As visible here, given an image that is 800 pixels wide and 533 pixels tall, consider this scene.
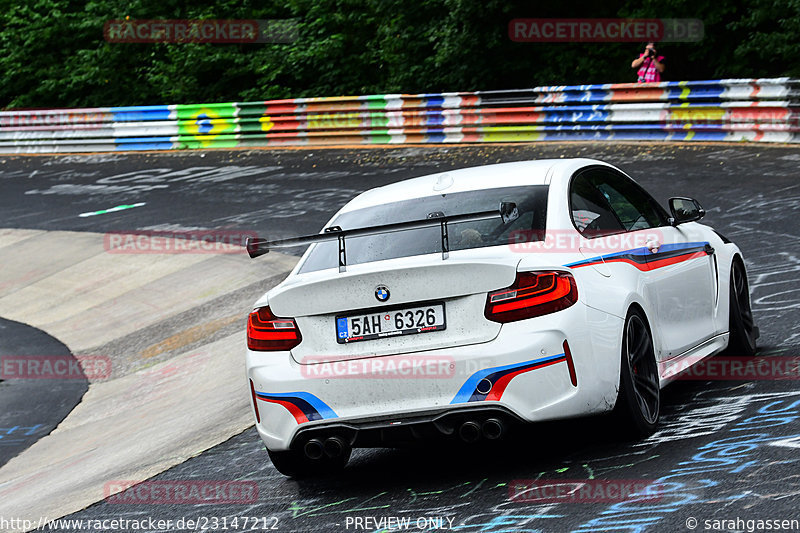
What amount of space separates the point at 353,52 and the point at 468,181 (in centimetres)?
2622

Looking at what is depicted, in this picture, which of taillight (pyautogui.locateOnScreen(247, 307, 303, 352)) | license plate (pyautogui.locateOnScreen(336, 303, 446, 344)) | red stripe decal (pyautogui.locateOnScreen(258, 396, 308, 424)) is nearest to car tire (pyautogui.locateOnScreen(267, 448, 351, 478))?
red stripe decal (pyautogui.locateOnScreen(258, 396, 308, 424))

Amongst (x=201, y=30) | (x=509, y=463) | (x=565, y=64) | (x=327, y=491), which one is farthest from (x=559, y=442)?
(x=201, y=30)

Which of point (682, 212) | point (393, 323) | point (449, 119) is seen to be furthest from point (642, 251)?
point (449, 119)

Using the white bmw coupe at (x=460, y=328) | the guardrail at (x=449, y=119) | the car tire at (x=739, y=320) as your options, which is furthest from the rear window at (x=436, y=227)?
the guardrail at (x=449, y=119)

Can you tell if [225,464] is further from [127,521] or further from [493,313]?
[493,313]

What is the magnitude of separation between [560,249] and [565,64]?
22138mm

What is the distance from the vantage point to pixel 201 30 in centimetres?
3562

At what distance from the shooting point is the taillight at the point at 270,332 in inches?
227

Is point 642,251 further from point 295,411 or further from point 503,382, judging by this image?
A: point 295,411

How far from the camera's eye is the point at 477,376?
541cm

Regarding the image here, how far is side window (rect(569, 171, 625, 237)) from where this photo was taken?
6156 millimetres

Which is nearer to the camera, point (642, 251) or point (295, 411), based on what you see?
point (295, 411)

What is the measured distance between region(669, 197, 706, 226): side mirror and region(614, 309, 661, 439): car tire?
1.10 m

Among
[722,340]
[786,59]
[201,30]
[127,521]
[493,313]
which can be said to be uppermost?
[201,30]
